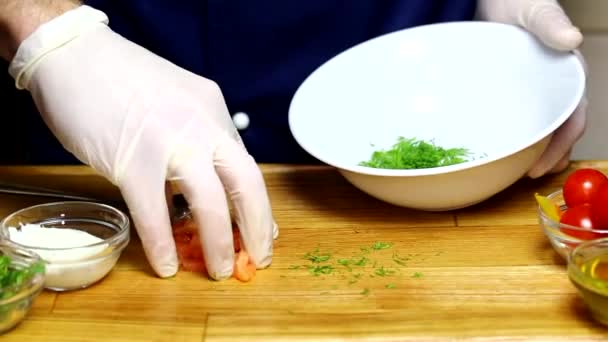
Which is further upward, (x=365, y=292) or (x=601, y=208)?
(x=601, y=208)

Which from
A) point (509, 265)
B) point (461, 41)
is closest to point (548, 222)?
point (509, 265)

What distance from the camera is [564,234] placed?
101cm

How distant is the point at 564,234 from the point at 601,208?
5 centimetres

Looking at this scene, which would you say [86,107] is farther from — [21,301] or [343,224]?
[343,224]

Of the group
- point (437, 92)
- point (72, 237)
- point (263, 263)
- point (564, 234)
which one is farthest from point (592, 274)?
point (72, 237)

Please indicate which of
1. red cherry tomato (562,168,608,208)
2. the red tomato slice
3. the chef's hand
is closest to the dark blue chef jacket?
the chef's hand

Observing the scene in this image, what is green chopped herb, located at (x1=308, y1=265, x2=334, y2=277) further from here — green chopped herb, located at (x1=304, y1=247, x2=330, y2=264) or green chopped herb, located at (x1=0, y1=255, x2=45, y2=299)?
green chopped herb, located at (x1=0, y1=255, x2=45, y2=299)

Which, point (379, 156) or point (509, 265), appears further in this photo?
point (379, 156)

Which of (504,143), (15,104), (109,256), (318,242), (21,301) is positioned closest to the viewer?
(21,301)

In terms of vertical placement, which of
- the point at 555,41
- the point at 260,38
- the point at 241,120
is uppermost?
the point at 555,41

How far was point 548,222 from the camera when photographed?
3.37ft

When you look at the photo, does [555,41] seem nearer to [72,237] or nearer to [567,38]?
[567,38]

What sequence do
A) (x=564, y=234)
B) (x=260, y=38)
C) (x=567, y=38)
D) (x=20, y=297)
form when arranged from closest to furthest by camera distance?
(x=20, y=297), (x=564, y=234), (x=567, y=38), (x=260, y=38)

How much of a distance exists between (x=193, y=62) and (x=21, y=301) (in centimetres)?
52
